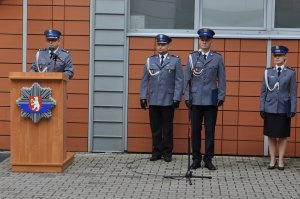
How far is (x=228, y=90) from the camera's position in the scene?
1006 cm

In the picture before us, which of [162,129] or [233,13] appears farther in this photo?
[233,13]

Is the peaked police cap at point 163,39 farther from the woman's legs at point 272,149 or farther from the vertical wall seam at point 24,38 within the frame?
the vertical wall seam at point 24,38

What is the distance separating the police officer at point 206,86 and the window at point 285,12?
1699 mm

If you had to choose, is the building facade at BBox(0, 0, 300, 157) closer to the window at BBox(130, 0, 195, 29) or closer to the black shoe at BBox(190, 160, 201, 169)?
the window at BBox(130, 0, 195, 29)

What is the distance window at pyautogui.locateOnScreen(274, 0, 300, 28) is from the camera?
10.1 m

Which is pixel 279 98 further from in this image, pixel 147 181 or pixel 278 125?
pixel 147 181

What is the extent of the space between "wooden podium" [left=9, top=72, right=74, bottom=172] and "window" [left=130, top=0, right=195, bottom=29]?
90.5 inches

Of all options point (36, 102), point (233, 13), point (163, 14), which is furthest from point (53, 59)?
point (233, 13)

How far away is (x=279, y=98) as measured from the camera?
8.92 meters

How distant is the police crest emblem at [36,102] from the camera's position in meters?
8.41

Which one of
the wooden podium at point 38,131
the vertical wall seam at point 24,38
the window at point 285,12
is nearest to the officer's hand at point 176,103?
the wooden podium at point 38,131

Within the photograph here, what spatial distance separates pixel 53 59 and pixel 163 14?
7.18 feet

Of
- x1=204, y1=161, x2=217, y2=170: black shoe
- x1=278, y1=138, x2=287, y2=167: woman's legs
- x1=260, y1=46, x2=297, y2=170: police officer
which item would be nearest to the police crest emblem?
x1=204, y1=161, x2=217, y2=170: black shoe

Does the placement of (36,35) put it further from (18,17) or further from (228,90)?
(228,90)
